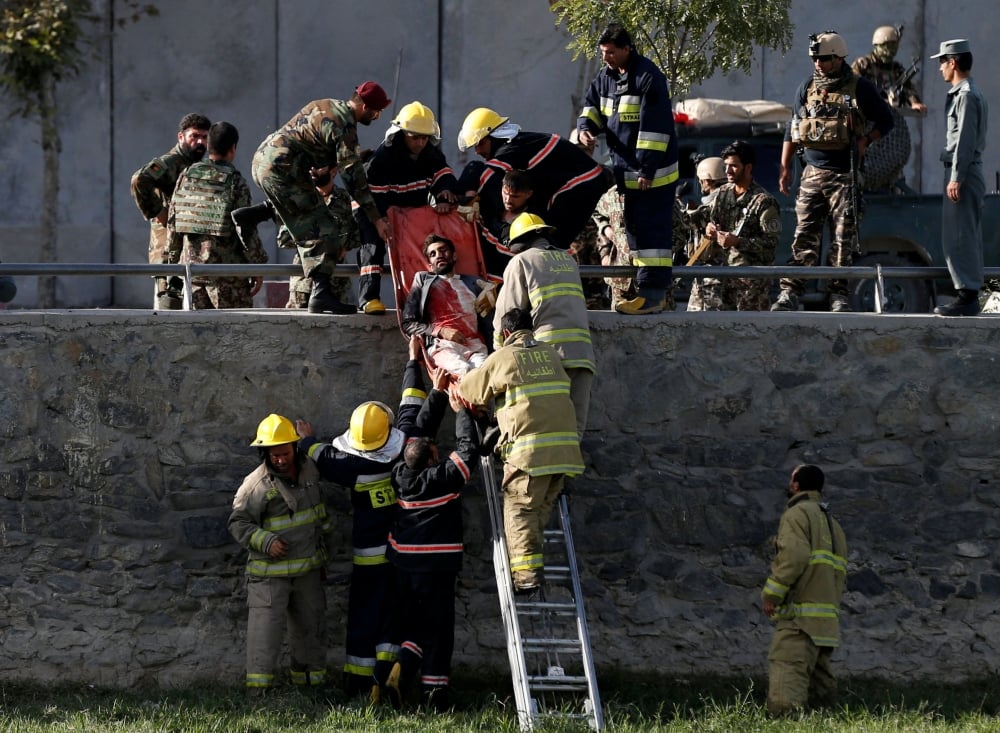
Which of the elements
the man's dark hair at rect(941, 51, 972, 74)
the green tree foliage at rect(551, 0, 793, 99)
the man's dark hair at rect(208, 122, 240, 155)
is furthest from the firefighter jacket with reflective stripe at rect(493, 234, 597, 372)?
the green tree foliage at rect(551, 0, 793, 99)

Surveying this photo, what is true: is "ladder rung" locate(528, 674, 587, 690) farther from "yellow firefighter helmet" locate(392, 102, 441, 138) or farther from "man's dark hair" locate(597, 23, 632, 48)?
"man's dark hair" locate(597, 23, 632, 48)

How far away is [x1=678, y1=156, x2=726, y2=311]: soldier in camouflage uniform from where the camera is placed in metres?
11.2

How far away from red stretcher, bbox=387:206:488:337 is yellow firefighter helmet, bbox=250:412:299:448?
951mm

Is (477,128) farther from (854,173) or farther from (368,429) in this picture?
(854,173)

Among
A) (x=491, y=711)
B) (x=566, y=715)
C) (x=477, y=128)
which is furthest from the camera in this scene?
(x=477, y=128)

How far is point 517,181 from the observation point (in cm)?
956

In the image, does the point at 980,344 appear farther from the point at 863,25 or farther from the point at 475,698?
the point at 863,25

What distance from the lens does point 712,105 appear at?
1581cm

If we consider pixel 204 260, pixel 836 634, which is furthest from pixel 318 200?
pixel 836 634

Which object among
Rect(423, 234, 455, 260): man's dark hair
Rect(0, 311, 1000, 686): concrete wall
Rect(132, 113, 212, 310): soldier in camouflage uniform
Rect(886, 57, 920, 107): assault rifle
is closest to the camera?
Rect(423, 234, 455, 260): man's dark hair

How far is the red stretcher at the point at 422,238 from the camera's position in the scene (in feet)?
31.9

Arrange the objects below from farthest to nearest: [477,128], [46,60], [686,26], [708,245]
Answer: [46,60] → [686,26] → [708,245] → [477,128]

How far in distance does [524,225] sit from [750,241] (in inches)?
95.6

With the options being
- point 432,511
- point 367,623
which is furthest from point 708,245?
point 367,623
